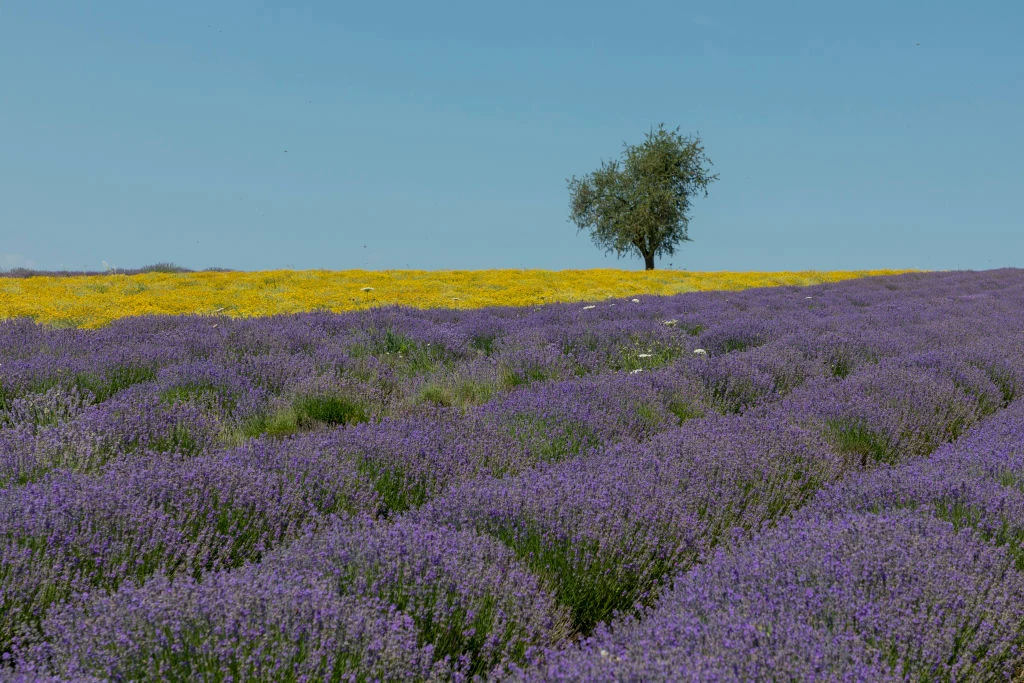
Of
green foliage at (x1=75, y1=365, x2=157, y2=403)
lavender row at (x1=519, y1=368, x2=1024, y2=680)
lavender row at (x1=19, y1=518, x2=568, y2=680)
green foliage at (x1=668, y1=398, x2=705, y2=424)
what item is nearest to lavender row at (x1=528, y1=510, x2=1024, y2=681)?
lavender row at (x1=519, y1=368, x2=1024, y2=680)

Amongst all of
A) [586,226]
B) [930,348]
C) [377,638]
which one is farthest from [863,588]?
[586,226]

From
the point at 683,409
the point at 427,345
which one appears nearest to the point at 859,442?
the point at 683,409

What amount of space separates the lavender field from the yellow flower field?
590 centimetres

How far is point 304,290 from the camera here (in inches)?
576

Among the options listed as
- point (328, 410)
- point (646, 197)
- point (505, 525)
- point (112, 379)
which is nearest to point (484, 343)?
point (328, 410)

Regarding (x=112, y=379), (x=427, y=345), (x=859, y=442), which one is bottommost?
(x=859, y=442)

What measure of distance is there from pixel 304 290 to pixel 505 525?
12.8 metres

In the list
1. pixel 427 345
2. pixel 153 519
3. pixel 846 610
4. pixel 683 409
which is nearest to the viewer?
pixel 846 610

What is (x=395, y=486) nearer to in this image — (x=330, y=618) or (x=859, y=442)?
(x=330, y=618)

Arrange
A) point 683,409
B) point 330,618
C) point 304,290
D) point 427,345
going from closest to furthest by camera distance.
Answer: point 330,618 → point 683,409 → point 427,345 → point 304,290

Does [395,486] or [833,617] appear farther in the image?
[395,486]

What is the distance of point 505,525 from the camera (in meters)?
2.64

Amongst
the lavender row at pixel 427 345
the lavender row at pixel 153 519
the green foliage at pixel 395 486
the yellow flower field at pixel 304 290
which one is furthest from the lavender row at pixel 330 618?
the yellow flower field at pixel 304 290

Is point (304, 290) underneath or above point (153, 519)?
above
